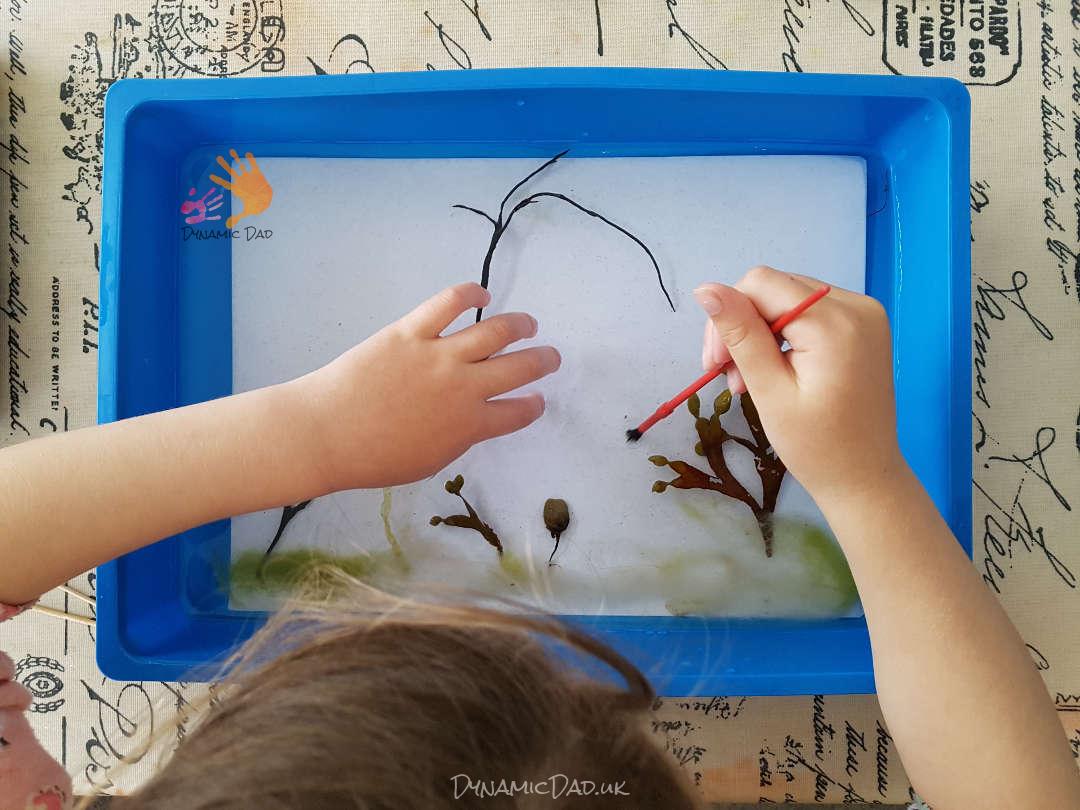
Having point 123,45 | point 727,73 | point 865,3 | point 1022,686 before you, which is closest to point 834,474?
point 1022,686

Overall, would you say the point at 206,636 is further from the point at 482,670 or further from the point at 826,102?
the point at 826,102

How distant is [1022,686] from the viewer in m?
0.37

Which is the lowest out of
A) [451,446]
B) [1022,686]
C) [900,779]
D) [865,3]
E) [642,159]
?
[900,779]

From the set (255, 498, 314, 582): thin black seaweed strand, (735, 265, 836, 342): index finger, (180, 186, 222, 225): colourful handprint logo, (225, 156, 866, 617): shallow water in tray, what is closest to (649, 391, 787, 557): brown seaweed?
(225, 156, 866, 617): shallow water in tray

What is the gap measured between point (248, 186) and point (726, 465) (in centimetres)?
36

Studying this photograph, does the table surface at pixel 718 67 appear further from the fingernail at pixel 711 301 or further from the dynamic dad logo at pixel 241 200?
the fingernail at pixel 711 301

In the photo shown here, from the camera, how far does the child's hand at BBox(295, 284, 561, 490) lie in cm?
41

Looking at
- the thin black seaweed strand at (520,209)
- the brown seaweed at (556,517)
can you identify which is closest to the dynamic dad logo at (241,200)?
the thin black seaweed strand at (520,209)

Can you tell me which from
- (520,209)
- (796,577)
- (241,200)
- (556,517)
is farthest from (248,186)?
(796,577)

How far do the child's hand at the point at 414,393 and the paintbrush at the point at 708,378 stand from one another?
0.08 metres

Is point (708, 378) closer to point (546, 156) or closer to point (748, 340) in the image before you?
point (748, 340)

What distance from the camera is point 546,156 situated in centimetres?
51

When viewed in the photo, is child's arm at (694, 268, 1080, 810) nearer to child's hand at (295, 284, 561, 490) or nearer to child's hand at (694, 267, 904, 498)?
child's hand at (694, 267, 904, 498)

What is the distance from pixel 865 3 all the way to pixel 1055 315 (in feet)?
0.81
